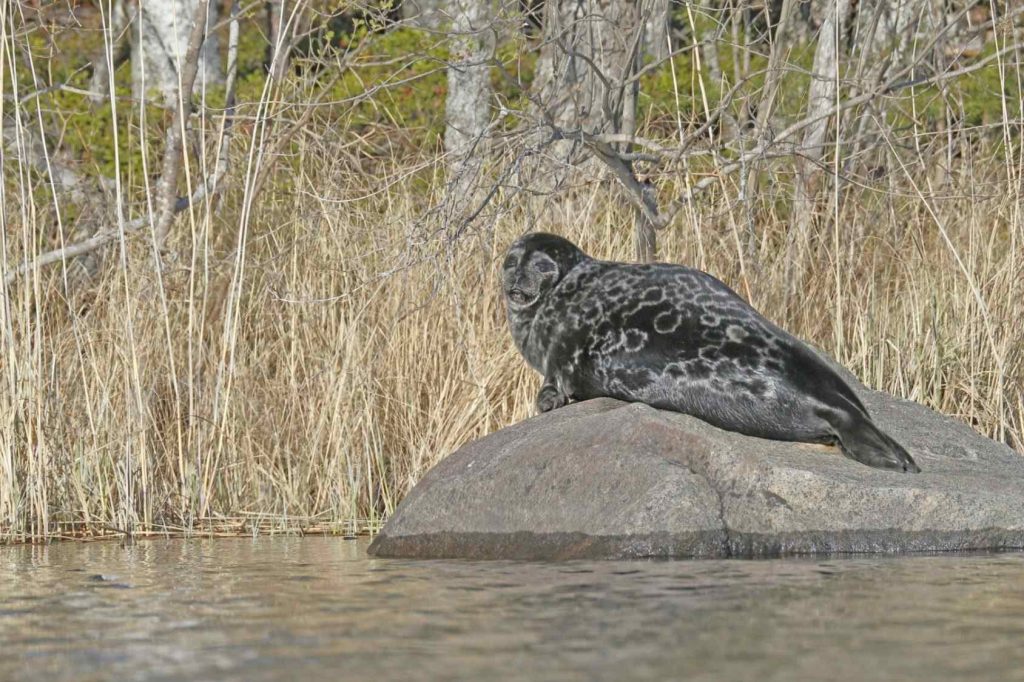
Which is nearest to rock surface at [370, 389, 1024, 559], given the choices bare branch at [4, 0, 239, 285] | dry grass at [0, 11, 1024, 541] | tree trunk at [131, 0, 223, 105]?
dry grass at [0, 11, 1024, 541]

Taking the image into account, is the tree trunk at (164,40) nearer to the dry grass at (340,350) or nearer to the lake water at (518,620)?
the dry grass at (340,350)

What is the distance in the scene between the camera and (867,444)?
17.9ft

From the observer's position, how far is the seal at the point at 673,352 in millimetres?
5535

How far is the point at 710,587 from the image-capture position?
4273 millimetres

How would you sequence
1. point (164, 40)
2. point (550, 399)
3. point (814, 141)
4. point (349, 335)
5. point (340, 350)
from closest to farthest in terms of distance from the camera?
1. point (550, 399)
2. point (349, 335)
3. point (340, 350)
4. point (814, 141)
5. point (164, 40)

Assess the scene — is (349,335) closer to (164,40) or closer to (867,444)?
(867,444)

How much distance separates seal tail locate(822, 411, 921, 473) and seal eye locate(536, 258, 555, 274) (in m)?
1.29

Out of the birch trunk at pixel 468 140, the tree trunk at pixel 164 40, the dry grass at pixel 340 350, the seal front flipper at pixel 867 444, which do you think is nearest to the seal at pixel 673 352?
the seal front flipper at pixel 867 444

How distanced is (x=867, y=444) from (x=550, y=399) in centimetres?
122

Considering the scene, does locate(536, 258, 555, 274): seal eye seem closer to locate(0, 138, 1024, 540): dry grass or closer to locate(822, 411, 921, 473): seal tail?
locate(0, 138, 1024, 540): dry grass

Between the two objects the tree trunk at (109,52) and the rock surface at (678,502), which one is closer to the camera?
the rock surface at (678,502)

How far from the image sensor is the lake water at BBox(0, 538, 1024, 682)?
10.5ft

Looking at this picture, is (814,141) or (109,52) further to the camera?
(814,141)

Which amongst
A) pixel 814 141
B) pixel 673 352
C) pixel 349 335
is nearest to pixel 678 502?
pixel 673 352
